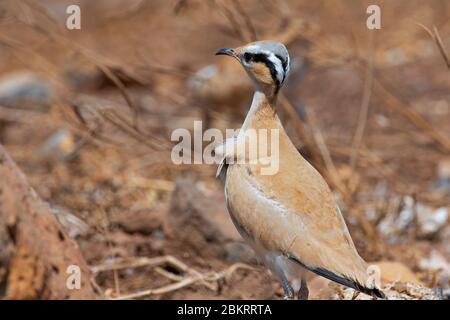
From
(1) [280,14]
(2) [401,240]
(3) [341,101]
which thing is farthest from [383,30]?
(2) [401,240]

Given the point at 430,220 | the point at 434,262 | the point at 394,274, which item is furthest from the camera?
the point at 430,220

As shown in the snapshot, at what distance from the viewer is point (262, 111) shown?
351cm

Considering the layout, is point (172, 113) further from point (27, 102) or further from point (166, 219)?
point (166, 219)

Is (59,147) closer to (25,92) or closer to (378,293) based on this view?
(25,92)

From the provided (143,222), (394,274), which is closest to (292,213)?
(394,274)

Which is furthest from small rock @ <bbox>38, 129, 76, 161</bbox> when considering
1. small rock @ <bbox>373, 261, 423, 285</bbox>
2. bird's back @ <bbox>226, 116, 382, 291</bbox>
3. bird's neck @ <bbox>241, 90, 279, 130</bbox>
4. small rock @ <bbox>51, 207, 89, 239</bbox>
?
bird's back @ <bbox>226, 116, 382, 291</bbox>

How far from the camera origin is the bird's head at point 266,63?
11.0 ft

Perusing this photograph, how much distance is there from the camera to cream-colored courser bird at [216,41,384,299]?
328 cm

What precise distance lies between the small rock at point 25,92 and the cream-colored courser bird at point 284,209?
5.31m

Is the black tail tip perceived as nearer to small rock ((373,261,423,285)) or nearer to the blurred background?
the blurred background

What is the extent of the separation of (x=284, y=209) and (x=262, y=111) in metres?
0.42

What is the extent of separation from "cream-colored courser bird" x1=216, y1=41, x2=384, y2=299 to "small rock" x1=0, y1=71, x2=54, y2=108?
5306 millimetres

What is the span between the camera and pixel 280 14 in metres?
6.49

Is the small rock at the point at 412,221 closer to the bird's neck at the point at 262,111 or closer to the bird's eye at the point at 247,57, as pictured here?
the bird's neck at the point at 262,111
